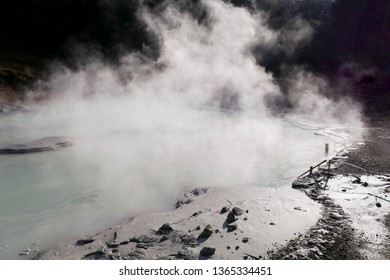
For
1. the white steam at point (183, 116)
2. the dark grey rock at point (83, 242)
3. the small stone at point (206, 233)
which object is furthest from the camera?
the white steam at point (183, 116)

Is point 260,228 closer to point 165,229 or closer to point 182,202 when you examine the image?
point 165,229

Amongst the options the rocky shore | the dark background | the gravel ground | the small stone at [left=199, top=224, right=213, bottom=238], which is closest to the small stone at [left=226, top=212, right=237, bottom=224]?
the rocky shore

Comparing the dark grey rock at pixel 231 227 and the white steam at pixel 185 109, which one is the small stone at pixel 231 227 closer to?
the dark grey rock at pixel 231 227

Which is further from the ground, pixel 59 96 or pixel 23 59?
pixel 23 59

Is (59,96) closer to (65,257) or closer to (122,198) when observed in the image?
(122,198)

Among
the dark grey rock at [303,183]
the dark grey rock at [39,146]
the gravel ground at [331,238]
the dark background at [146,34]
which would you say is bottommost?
the gravel ground at [331,238]

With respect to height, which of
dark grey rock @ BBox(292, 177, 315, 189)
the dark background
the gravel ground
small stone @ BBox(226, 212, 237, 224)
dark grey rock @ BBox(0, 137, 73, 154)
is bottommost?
the gravel ground

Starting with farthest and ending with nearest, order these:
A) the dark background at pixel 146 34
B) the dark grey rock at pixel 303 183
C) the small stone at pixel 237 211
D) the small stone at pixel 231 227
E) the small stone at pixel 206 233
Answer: the dark background at pixel 146 34, the dark grey rock at pixel 303 183, the small stone at pixel 237 211, the small stone at pixel 231 227, the small stone at pixel 206 233

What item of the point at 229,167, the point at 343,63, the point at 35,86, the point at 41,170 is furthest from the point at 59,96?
the point at 343,63

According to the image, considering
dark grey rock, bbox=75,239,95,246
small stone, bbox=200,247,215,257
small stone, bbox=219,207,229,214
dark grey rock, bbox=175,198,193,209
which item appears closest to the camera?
small stone, bbox=200,247,215,257

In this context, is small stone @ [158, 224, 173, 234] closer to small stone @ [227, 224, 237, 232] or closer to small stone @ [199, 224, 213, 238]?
small stone @ [199, 224, 213, 238]

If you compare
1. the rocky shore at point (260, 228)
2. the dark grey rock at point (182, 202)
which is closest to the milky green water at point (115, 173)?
the dark grey rock at point (182, 202)
